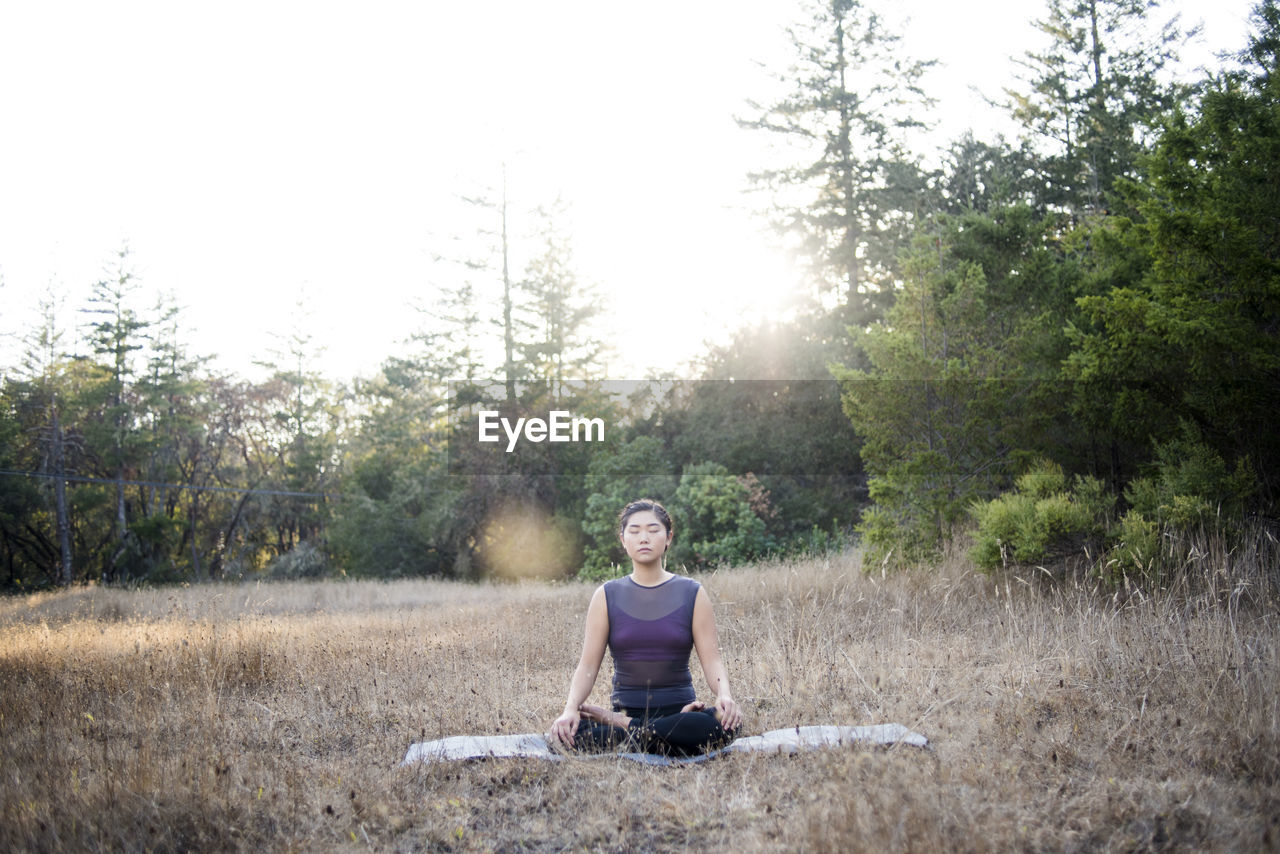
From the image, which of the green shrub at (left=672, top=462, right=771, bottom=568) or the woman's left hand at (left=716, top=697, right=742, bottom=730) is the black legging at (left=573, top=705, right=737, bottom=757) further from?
the green shrub at (left=672, top=462, right=771, bottom=568)

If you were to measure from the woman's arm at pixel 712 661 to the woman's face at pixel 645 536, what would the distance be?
0.35 m

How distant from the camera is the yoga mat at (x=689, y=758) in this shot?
4.62 meters

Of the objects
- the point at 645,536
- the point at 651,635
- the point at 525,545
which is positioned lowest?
the point at 525,545

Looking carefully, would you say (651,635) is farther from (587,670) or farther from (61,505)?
(61,505)

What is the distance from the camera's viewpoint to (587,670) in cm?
463

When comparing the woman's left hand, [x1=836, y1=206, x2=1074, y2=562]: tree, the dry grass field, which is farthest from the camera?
[x1=836, y1=206, x2=1074, y2=562]: tree

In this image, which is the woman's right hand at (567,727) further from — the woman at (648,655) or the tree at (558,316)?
the tree at (558,316)

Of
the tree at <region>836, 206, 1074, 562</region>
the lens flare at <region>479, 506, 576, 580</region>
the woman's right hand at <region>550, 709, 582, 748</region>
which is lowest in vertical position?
the lens flare at <region>479, 506, 576, 580</region>

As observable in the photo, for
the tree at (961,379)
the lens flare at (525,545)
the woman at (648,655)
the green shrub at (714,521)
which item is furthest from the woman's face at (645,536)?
the lens flare at (525,545)

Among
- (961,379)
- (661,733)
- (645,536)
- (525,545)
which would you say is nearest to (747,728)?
(661,733)

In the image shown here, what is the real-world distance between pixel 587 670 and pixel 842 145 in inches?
894

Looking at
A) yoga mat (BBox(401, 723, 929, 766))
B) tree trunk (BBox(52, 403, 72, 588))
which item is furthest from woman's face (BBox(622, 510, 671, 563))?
tree trunk (BBox(52, 403, 72, 588))

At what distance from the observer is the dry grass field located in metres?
3.69

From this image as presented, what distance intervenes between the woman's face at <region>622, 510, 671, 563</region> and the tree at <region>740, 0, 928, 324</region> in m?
20.2
